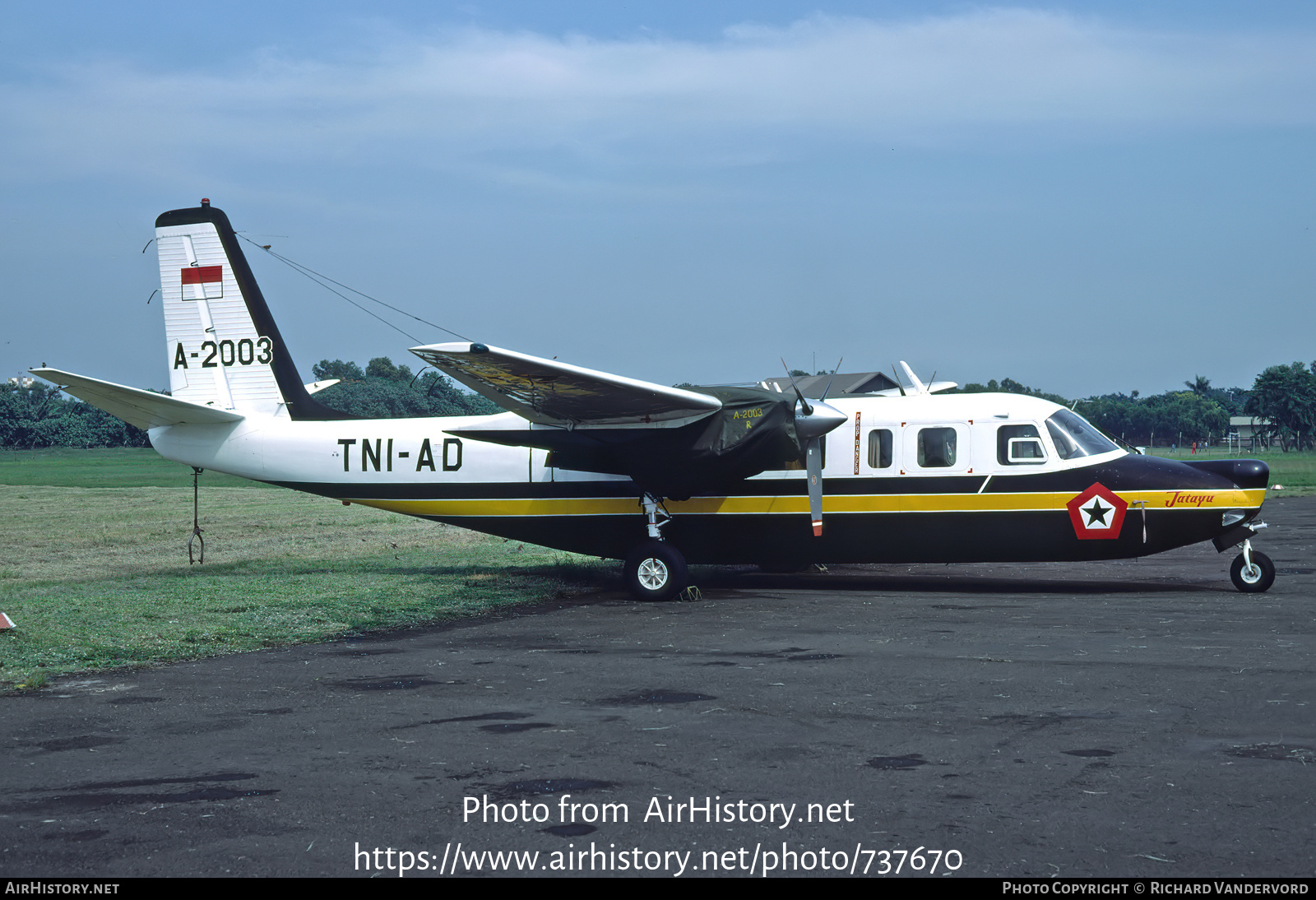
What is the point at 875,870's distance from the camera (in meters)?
4.97

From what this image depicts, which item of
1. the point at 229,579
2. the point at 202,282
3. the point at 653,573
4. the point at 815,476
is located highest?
the point at 202,282

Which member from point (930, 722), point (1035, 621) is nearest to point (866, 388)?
point (1035, 621)

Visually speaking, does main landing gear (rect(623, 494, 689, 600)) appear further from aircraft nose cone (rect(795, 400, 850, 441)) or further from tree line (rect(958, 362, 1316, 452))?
tree line (rect(958, 362, 1316, 452))

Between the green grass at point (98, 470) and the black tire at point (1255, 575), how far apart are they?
32.7 meters

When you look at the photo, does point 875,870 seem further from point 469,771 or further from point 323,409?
point 323,409

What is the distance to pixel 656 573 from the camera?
1569 centimetres

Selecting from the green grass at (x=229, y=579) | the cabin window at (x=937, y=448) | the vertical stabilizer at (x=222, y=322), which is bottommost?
the green grass at (x=229, y=579)

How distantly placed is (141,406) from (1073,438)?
1374 centimetres

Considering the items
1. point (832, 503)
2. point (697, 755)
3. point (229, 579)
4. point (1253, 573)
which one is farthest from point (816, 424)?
point (229, 579)

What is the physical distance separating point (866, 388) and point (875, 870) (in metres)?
22.1

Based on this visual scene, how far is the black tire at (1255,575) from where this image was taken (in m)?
14.6

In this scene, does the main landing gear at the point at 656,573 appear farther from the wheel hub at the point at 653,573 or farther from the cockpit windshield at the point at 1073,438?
the cockpit windshield at the point at 1073,438

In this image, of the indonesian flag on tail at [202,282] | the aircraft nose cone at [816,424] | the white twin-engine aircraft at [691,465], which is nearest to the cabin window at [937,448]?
the white twin-engine aircraft at [691,465]

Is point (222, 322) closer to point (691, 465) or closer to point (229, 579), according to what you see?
point (229, 579)
